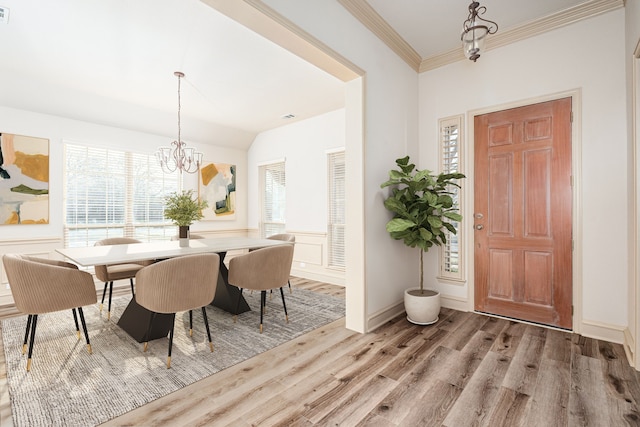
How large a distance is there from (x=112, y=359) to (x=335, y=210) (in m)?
3.52

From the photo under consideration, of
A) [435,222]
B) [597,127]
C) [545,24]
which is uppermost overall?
[545,24]

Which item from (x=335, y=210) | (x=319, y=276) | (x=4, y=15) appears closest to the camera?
(x=4, y=15)

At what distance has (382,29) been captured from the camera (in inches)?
122

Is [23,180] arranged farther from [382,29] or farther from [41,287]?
[382,29]

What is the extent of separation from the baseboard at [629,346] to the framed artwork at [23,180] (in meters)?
6.64

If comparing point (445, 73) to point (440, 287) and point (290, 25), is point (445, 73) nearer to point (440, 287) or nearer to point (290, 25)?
point (290, 25)

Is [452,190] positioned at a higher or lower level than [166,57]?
lower

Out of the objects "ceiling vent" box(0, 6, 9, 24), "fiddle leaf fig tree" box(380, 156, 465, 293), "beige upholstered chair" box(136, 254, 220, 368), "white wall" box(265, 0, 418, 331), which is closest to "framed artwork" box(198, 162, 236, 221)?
"ceiling vent" box(0, 6, 9, 24)

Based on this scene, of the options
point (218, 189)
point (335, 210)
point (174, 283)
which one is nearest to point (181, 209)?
point (174, 283)

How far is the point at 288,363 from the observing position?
2.35 m

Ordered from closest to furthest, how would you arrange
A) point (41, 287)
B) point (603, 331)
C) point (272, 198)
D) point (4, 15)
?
1. point (41, 287)
2. point (4, 15)
3. point (603, 331)
4. point (272, 198)

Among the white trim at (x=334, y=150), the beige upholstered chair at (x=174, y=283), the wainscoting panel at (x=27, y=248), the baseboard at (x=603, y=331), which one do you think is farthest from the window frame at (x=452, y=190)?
the wainscoting panel at (x=27, y=248)

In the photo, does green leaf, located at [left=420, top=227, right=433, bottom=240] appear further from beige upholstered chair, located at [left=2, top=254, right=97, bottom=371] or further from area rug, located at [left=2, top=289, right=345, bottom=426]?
beige upholstered chair, located at [left=2, top=254, right=97, bottom=371]

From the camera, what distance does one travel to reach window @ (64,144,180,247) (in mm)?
4570
